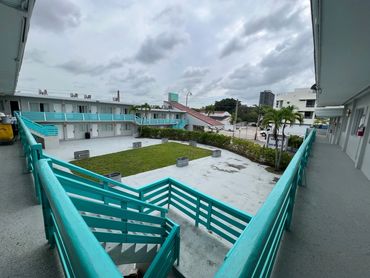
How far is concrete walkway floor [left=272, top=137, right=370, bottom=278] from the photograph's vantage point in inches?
63.8

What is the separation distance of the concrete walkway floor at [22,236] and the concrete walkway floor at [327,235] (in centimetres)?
215

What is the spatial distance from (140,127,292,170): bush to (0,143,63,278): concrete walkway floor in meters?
12.2

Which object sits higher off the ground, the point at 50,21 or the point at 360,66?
the point at 50,21

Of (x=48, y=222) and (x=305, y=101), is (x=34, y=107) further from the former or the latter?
(x=305, y=101)

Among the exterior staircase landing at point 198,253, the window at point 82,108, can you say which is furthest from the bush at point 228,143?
the exterior staircase landing at point 198,253

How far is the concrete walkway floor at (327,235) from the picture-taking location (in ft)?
5.32

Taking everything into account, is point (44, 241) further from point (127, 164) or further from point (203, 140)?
point (203, 140)

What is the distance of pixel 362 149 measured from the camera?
546 cm

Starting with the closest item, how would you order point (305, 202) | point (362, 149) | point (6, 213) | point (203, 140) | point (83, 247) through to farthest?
point (83, 247) → point (6, 213) → point (305, 202) → point (362, 149) → point (203, 140)

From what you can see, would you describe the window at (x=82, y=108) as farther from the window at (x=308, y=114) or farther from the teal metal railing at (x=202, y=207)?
the window at (x=308, y=114)

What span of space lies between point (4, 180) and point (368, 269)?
18.4ft

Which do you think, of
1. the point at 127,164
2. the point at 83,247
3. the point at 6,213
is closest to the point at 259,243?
the point at 83,247

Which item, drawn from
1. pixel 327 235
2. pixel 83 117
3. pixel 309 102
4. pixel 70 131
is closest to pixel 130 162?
pixel 83 117

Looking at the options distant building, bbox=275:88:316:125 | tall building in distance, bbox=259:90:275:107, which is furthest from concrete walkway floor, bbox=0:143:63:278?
distant building, bbox=275:88:316:125
